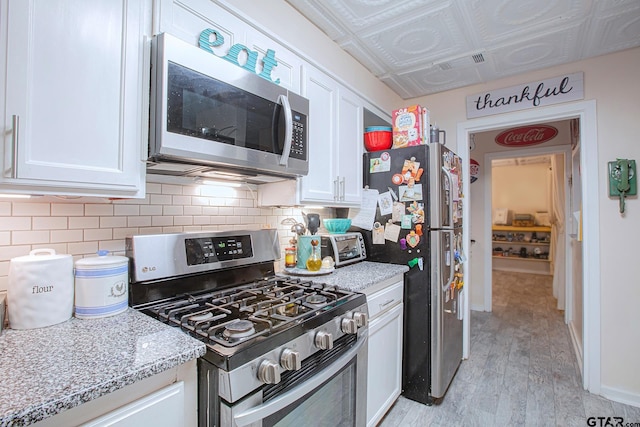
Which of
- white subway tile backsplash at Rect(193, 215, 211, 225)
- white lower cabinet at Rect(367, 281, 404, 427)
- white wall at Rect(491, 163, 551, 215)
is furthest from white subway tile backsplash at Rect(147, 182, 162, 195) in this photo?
white wall at Rect(491, 163, 551, 215)

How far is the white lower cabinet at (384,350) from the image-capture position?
5.33 feet

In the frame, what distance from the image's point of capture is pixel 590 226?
2.21 m

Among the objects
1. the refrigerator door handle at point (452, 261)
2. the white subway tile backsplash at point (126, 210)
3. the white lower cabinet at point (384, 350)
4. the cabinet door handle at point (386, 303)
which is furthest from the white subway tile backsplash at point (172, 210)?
the refrigerator door handle at point (452, 261)

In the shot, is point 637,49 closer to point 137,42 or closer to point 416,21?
point 416,21

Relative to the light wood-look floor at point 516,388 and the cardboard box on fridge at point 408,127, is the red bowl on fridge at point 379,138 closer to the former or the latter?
the cardboard box on fridge at point 408,127

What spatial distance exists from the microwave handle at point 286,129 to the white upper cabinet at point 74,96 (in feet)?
1.78

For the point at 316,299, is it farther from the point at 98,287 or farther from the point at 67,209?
the point at 67,209

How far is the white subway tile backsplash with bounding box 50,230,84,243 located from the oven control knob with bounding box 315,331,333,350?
3.16 feet

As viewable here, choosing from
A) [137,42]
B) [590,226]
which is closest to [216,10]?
[137,42]

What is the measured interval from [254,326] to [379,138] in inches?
67.9

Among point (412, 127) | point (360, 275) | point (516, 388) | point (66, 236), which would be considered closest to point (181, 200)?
point (66, 236)

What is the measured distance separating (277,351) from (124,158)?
0.79 metres

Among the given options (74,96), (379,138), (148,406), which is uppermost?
(379,138)

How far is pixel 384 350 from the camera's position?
1754 mm
